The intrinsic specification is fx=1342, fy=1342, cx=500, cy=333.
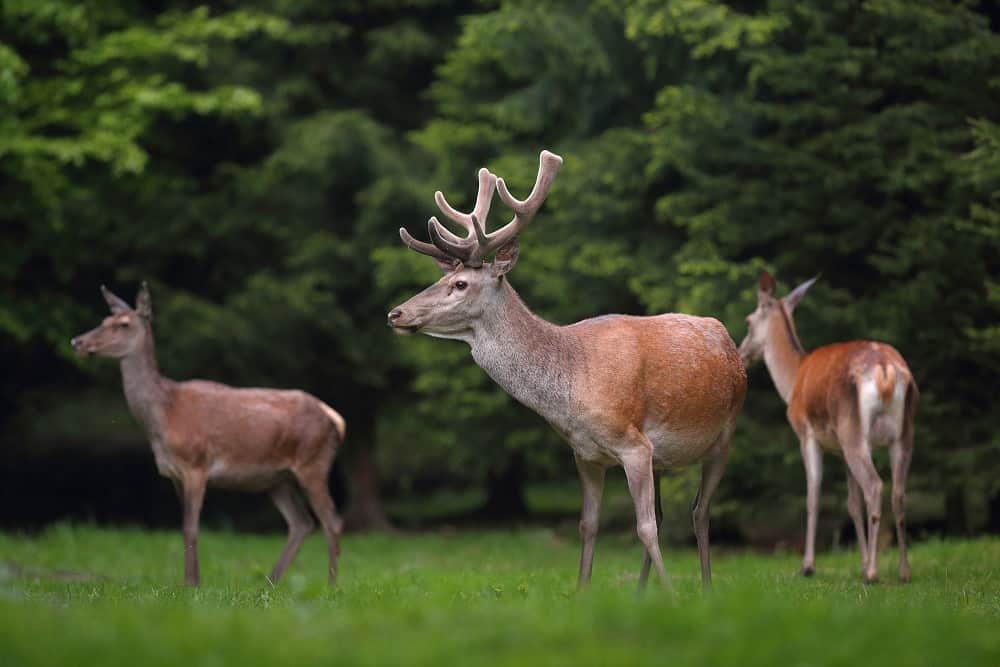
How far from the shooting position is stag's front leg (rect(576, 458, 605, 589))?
27.1 ft

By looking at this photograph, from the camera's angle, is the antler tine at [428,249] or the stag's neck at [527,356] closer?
the stag's neck at [527,356]

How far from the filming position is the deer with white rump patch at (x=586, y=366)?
7.95 m

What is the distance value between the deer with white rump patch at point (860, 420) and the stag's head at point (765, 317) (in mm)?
764

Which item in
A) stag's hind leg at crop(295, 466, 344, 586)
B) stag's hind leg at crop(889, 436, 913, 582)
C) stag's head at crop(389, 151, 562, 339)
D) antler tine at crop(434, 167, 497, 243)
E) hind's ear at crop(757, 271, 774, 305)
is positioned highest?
antler tine at crop(434, 167, 497, 243)

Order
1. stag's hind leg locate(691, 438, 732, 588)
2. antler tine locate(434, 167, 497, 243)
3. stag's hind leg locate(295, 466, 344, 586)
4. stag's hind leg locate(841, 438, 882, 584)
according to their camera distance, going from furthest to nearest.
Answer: stag's hind leg locate(295, 466, 344, 586) → stag's hind leg locate(841, 438, 882, 584) → stag's hind leg locate(691, 438, 732, 588) → antler tine locate(434, 167, 497, 243)

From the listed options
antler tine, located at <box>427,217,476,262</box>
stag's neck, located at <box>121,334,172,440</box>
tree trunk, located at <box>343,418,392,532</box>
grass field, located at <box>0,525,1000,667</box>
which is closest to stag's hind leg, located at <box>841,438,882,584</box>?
→ grass field, located at <box>0,525,1000,667</box>

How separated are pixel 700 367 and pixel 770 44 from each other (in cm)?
707

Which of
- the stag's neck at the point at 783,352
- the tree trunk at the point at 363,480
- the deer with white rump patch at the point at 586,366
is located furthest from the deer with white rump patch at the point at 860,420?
the tree trunk at the point at 363,480

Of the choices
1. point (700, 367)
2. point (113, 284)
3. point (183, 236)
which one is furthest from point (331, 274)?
point (700, 367)

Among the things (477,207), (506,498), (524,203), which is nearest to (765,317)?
(524,203)

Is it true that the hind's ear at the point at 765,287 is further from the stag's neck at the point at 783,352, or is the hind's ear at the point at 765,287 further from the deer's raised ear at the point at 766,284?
the stag's neck at the point at 783,352

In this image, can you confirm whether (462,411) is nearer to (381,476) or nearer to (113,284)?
(113,284)

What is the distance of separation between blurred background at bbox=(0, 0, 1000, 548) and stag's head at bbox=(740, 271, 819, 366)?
1345 millimetres

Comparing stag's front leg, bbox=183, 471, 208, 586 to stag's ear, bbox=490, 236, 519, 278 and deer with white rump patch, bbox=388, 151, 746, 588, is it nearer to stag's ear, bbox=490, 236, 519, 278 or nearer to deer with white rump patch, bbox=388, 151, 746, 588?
deer with white rump patch, bbox=388, 151, 746, 588
